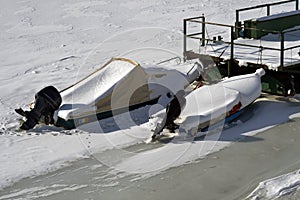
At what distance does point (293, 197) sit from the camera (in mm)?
7621

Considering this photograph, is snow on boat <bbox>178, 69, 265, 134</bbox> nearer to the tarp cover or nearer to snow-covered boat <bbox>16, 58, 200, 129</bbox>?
snow-covered boat <bbox>16, 58, 200, 129</bbox>

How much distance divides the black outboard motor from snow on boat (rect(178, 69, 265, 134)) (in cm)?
241

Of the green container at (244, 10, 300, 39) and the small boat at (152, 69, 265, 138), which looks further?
the green container at (244, 10, 300, 39)

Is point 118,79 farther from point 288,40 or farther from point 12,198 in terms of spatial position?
point 288,40

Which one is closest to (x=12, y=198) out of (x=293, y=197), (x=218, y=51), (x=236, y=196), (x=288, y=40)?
(x=236, y=196)

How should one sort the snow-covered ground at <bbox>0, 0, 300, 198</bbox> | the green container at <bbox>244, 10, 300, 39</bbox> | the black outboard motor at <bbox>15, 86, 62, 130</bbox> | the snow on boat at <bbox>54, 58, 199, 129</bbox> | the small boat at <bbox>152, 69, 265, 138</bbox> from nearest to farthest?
the snow-covered ground at <bbox>0, 0, 300, 198</bbox> → the small boat at <bbox>152, 69, 265, 138</bbox> → the black outboard motor at <bbox>15, 86, 62, 130</bbox> → the snow on boat at <bbox>54, 58, 199, 129</bbox> → the green container at <bbox>244, 10, 300, 39</bbox>

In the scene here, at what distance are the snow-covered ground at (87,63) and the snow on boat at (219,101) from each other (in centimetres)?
30

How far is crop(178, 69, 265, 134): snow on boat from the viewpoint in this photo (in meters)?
10.0

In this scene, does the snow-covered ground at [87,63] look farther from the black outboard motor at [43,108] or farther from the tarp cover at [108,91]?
the tarp cover at [108,91]

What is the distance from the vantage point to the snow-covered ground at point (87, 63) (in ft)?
30.2

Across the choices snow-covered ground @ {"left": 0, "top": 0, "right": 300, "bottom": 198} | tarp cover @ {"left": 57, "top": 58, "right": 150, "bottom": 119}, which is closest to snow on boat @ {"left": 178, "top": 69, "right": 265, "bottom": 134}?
snow-covered ground @ {"left": 0, "top": 0, "right": 300, "bottom": 198}

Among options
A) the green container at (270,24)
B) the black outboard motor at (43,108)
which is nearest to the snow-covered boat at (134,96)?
the black outboard motor at (43,108)

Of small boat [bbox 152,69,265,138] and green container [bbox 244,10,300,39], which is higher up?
green container [bbox 244,10,300,39]

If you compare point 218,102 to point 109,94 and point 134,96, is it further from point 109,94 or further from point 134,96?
point 109,94
